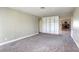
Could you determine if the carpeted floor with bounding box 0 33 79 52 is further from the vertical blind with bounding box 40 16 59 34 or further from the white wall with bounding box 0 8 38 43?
the vertical blind with bounding box 40 16 59 34

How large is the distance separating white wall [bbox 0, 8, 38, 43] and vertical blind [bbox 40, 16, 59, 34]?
11.2 ft

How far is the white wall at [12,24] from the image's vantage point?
494 centimetres

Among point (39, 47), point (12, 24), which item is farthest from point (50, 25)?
point (39, 47)

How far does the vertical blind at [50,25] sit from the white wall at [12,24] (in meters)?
3.43

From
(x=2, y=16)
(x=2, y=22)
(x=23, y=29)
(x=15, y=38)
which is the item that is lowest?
(x=15, y=38)

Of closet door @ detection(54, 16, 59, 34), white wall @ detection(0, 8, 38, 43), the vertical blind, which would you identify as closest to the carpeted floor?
white wall @ detection(0, 8, 38, 43)

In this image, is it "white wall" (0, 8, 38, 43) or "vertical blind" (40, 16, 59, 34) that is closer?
"white wall" (0, 8, 38, 43)

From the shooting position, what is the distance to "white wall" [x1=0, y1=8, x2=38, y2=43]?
494 centimetres
